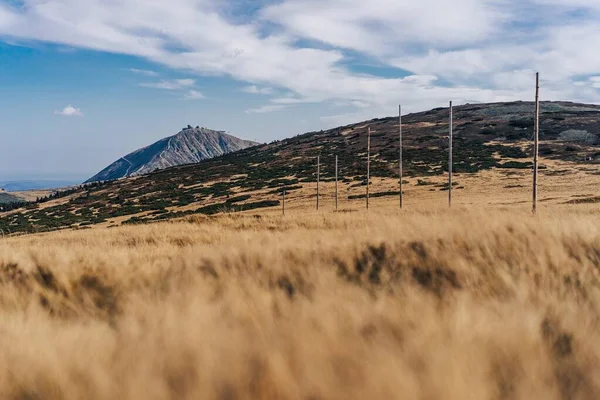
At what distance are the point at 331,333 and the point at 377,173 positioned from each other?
211ft

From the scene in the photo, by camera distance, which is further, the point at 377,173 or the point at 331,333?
the point at 377,173

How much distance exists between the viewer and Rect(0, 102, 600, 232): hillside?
171ft

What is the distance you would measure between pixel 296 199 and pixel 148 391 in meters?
51.0

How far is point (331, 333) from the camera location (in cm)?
258

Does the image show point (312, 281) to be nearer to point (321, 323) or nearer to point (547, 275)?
point (321, 323)

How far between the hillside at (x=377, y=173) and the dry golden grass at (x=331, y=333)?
32362 millimetres

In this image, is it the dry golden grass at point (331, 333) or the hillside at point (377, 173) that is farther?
the hillside at point (377, 173)

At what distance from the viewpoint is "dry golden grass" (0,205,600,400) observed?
215cm

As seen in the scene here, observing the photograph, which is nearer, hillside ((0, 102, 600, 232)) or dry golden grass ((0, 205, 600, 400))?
dry golden grass ((0, 205, 600, 400))

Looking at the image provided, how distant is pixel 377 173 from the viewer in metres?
65.9

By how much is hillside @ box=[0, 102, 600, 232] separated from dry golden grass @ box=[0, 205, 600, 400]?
106 feet

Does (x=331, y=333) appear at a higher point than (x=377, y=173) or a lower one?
lower

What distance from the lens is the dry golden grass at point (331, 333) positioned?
7.06ft

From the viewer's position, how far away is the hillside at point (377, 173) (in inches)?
2050
